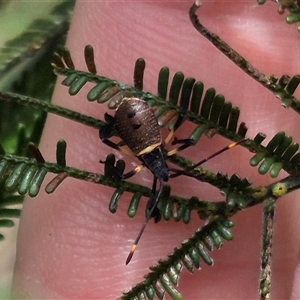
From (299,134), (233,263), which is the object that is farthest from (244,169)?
(233,263)

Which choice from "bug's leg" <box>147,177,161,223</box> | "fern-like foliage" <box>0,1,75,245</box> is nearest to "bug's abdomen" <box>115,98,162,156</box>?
"bug's leg" <box>147,177,161,223</box>

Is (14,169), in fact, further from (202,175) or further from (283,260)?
(283,260)

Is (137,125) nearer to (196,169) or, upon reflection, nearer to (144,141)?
(144,141)

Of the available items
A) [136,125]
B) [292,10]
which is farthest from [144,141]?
[292,10]

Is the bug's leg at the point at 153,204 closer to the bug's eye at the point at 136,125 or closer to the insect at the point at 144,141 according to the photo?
the insect at the point at 144,141

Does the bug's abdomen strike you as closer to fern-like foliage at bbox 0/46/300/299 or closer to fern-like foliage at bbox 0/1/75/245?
fern-like foliage at bbox 0/46/300/299
